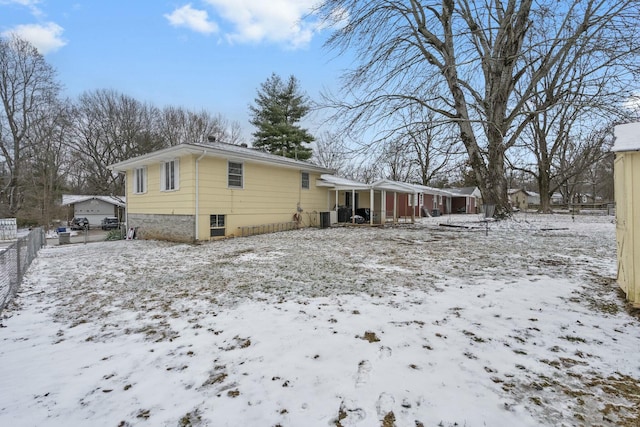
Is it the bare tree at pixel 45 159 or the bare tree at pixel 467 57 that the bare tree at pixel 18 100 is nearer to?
the bare tree at pixel 45 159

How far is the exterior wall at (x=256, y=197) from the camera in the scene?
11320 millimetres

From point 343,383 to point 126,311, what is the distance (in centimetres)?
319

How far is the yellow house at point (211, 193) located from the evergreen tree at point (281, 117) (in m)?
14.0

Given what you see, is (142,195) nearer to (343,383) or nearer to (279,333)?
(279,333)

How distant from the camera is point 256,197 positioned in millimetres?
13148

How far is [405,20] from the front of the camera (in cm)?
1230

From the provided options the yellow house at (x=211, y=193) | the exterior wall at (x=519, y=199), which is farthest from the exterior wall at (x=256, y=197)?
the exterior wall at (x=519, y=199)

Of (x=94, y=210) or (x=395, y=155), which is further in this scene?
(x=94, y=210)

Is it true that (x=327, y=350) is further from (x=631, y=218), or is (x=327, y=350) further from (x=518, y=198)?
(x=518, y=198)

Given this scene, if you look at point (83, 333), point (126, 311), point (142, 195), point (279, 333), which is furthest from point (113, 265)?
point (142, 195)

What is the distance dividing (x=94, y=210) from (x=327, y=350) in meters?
37.3

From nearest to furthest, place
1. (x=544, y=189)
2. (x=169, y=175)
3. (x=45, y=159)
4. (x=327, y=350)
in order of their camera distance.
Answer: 1. (x=327, y=350)
2. (x=169, y=175)
3. (x=45, y=159)
4. (x=544, y=189)

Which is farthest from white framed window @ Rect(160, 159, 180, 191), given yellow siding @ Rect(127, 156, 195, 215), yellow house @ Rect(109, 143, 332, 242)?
yellow siding @ Rect(127, 156, 195, 215)

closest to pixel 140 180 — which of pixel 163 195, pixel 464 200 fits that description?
pixel 163 195
